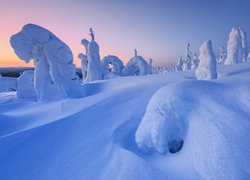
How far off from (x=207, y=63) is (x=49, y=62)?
318 inches

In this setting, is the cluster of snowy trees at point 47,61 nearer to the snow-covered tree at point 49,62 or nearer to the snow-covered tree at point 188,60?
the snow-covered tree at point 49,62

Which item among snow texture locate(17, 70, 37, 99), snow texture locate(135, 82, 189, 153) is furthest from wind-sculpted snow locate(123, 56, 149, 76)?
snow texture locate(135, 82, 189, 153)

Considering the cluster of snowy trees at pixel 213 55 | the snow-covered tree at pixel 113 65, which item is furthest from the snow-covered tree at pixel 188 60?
the snow-covered tree at pixel 113 65

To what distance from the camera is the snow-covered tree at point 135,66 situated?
25.1m

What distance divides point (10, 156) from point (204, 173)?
3937mm

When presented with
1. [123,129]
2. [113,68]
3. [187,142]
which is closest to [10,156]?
[123,129]

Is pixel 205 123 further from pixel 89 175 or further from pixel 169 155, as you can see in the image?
pixel 89 175

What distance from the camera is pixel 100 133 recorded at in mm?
5195

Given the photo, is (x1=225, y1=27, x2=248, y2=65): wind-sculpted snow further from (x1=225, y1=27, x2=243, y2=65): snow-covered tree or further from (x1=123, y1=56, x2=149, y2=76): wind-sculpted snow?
(x1=123, y1=56, x2=149, y2=76): wind-sculpted snow

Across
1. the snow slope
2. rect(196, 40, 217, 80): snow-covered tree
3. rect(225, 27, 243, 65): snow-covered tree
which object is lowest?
the snow slope

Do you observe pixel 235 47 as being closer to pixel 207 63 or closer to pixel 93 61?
pixel 93 61

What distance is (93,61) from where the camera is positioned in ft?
77.3

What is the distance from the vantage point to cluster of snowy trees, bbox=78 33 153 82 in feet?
76.6

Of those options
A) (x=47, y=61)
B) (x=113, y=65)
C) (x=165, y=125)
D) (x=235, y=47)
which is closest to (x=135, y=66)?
(x=113, y=65)
